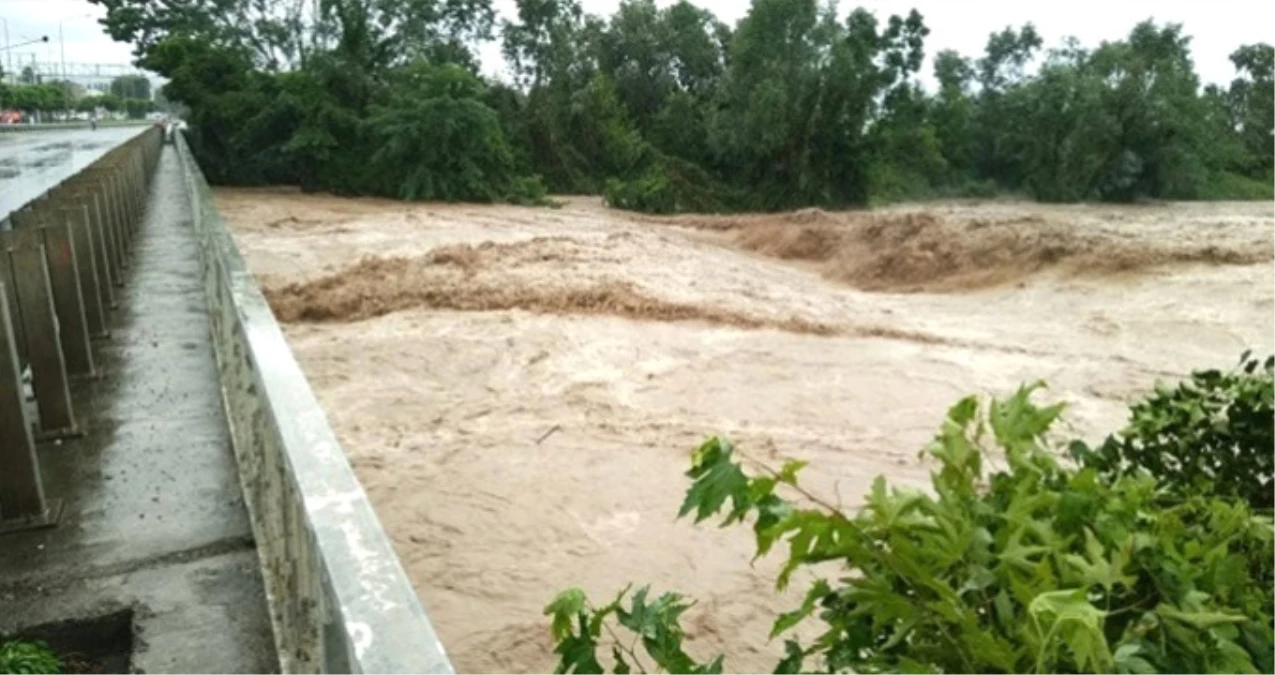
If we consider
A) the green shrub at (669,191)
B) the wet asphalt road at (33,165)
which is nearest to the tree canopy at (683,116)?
the green shrub at (669,191)

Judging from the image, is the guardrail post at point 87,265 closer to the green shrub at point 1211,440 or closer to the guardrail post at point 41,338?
the guardrail post at point 41,338

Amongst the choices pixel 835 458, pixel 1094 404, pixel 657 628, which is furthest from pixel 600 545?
pixel 1094 404

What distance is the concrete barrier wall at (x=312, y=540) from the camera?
1438 mm

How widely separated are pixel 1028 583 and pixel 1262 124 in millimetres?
48392

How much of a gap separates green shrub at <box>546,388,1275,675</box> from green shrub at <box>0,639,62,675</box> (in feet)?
7.17

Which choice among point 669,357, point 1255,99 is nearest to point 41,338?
point 669,357

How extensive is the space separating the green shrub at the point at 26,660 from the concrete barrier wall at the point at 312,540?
705mm

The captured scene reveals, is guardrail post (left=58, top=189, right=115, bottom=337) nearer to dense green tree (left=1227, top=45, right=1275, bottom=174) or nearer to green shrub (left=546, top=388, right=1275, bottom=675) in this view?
green shrub (left=546, top=388, right=1275, bottom=675)

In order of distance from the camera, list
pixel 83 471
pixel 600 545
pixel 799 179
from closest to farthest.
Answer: pixel 83 471
pixel 600 545
pixel 799 179

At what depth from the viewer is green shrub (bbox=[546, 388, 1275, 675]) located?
166 centimetres

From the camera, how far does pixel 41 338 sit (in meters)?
5.15

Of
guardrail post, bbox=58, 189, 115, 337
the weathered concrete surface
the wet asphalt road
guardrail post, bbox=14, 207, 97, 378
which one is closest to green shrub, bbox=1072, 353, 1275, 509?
the weathered concrete surface

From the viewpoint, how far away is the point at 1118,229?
76.9 ft

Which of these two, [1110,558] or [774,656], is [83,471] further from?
[1110,558]
